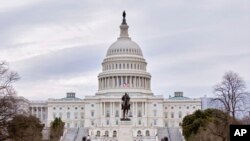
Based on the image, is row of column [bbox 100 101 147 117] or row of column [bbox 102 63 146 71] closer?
row of column [bbox 100 101 147 117]

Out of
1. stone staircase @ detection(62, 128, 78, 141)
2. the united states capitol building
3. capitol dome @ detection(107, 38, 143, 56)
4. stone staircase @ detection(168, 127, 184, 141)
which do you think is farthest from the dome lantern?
stone staircase @ detection(62, 128, 78, 141)

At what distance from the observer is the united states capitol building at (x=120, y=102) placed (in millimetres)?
161250

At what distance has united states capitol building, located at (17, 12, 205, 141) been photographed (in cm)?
16125

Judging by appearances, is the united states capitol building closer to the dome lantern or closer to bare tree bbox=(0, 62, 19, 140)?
the dome lantern

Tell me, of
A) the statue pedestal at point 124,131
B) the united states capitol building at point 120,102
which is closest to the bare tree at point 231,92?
the statue pedestal at point 124,131

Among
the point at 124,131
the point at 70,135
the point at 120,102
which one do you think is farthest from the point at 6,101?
the point at 120,102

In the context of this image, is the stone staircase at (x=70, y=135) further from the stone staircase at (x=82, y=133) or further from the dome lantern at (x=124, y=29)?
the dome lantern at (x=124, y=29)

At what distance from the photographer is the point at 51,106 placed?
169625 millimetres

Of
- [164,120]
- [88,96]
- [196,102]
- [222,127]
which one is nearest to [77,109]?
[88,96]

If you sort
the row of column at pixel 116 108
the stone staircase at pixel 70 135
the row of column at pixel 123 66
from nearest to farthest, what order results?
the stone staircase at pixel 70 135 → the row of column at pixel 116 108 → the row of column at pixel 123 66

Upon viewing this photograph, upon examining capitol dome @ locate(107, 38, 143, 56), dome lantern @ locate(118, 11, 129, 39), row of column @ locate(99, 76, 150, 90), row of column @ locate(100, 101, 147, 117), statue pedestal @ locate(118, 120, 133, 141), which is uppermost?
dome lantern @ locate(118, 11, 129, 39)

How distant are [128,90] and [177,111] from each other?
1835 cm

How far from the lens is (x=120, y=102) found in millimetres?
158875

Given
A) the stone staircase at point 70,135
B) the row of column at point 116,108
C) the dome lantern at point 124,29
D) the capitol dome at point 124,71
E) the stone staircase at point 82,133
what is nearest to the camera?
the stone staircase at point 70,135
